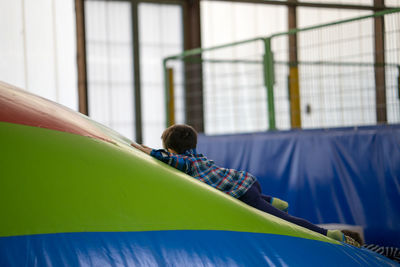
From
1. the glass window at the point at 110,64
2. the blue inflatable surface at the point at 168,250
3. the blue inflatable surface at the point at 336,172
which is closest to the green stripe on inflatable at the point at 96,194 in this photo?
the blue inflatable surface at the point at 168,250

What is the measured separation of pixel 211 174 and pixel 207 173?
0.06 feet

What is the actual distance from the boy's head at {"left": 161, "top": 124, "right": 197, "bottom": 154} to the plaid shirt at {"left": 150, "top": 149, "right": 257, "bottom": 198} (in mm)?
30

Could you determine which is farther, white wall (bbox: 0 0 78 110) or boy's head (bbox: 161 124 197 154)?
white wall (bbox: 0 0 78 110)

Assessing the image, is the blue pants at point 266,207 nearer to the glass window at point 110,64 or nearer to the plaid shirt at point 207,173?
the plaid shirt at point 207,173

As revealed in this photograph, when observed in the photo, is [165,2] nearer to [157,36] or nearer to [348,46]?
[157,36]

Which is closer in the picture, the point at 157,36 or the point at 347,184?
the point at 347,184

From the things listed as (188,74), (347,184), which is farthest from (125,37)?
(347,184)

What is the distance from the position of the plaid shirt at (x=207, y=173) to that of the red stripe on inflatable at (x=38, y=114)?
11.5 inches

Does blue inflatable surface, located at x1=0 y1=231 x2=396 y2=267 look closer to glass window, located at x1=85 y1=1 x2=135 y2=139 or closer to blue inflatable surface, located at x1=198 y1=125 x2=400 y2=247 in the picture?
blue inflatable surface, located at x1=198 y1=125 x2=400 y2=247

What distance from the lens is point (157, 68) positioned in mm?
7715

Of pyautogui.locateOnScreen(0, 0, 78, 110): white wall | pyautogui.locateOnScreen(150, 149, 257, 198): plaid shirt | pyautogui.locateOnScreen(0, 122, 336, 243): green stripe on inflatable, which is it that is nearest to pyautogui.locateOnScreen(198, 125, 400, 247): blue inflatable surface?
pyautogui.locateOnScreen(150, 149, 257, 198): plaid shirt

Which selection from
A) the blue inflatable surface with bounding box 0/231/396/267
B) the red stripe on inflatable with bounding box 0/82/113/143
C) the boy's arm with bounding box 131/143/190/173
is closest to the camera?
the blue inflatable surface with bounding box 0/231/396/267

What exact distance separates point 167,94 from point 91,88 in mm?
2593

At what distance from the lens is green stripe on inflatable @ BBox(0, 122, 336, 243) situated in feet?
5.41
